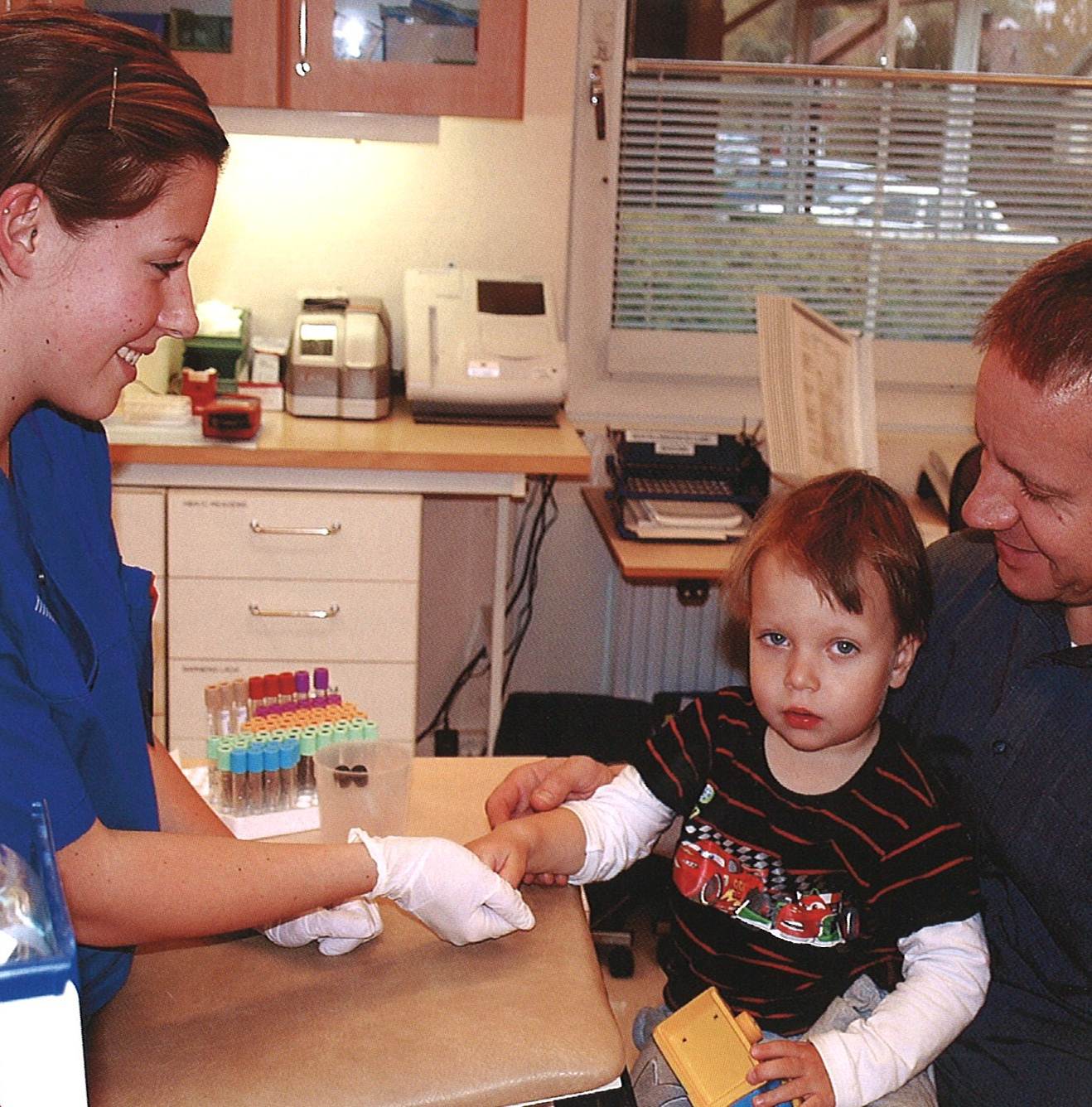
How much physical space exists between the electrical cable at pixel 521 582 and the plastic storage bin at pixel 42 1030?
2.83m

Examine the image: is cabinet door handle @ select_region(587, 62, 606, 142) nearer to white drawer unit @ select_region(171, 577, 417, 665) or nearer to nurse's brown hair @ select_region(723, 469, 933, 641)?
white drawer unit @ select_region(171, 577, 417, 665)

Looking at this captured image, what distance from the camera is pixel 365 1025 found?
1.12m

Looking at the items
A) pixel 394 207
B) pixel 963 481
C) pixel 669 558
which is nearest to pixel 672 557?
pixel 669 558

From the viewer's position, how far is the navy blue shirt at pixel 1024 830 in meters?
1.36

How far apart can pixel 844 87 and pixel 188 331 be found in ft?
8.21

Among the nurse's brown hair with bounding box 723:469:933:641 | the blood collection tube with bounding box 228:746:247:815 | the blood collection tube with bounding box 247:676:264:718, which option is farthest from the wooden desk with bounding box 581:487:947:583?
the blood collection tube with bounding box 228:746:247:815

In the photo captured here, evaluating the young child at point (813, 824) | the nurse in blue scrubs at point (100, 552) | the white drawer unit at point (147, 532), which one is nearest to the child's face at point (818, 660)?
the young child at point (813, 824)

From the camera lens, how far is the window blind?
11.0ft

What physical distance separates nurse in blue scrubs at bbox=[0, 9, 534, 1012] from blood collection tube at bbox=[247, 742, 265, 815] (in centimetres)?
17

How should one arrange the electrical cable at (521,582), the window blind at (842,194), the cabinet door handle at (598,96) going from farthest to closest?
the electrical cable at (521,582), the window blind at (842,194), the cabinet door handle at (598,96)

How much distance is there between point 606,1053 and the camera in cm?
111

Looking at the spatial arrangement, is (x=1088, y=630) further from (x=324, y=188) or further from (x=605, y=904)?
(x=324, y=188)

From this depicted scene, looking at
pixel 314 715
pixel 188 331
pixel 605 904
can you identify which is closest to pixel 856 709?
pixel 314 715

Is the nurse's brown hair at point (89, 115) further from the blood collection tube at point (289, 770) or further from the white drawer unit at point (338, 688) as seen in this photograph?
the white drawer unit at point (338, 688)
